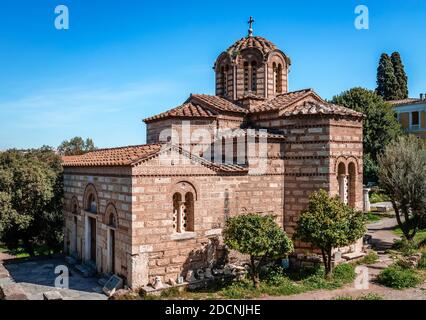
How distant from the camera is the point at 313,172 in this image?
13.1m

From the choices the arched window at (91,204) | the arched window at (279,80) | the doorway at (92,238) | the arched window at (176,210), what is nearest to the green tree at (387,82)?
the arched window at (279,80)

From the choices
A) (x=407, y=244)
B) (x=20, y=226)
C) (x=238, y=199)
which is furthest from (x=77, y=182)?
(x=407, y=244)

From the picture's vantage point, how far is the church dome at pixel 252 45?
16578 mm

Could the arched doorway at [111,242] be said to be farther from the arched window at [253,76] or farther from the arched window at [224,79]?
the arched window at [253,76]

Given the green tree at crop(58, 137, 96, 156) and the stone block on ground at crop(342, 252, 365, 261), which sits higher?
the green tree at crop(58, 137, 96, 156)

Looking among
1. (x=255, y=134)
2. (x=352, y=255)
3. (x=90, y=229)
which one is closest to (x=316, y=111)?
(x=255, y=134)

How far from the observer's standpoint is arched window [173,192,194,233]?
11.7m

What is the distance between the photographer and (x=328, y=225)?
37.2 ft

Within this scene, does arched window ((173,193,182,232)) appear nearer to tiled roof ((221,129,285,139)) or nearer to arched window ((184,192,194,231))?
arched window ((184,192,194,231))

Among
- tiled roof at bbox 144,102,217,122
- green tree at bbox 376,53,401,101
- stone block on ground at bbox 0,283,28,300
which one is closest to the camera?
stone block on ground at bbox 0,283,28,300

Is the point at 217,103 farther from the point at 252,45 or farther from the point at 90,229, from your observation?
the point at 90,229

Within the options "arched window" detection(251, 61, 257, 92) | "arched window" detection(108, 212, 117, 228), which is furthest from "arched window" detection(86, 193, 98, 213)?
"arched window" detection(251, 61, 257, 92)

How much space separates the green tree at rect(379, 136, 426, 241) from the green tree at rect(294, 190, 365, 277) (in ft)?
17.5

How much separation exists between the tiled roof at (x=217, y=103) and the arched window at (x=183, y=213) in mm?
4321
